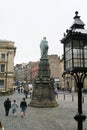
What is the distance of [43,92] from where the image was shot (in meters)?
30.3

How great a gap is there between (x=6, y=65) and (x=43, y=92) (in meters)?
37.1

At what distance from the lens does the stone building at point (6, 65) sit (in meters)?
65.6

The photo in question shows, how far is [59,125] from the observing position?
17.2 meters

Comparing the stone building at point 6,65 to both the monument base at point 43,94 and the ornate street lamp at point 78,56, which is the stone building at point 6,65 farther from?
the ornate street lamp at point 78,56

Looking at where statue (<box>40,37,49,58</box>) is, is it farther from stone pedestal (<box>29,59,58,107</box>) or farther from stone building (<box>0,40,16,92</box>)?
stone building (<box>0,40,16,92</box>)

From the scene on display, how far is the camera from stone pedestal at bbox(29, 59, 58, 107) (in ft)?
97.0

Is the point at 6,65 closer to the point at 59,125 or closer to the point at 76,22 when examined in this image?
the point at 59,125

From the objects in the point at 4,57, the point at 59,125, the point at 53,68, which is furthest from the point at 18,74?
the point at 59,125

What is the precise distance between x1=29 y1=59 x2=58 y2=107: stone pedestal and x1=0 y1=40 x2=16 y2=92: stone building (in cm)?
3424

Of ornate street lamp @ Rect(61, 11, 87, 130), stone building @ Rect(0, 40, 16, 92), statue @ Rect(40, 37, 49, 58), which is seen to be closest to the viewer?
ornate street lamp @ Rect(61, 11, 87, 130)

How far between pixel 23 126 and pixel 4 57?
167 ft

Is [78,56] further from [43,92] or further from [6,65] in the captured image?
[6,65]

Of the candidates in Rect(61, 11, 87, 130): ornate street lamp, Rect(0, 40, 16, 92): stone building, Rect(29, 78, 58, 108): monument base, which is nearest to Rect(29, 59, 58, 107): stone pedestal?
Rect(29, 78, 58, 108): monument base

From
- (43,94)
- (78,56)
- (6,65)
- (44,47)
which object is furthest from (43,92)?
(6,65)
